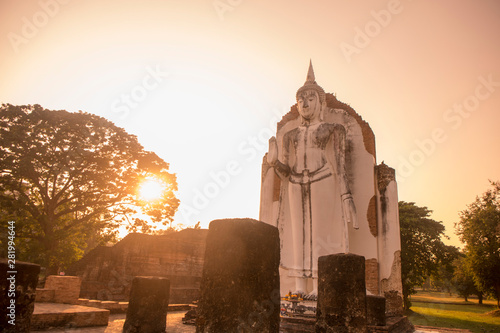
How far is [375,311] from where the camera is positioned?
5898mm

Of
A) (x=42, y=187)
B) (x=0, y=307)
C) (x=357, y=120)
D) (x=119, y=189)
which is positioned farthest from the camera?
(x=119, y=189)

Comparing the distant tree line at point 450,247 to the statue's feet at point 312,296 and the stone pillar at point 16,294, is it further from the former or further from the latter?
the stone pillar at point 16,294

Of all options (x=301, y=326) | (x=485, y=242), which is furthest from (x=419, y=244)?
(x=301, y=326)

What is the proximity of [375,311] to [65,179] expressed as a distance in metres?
13.2

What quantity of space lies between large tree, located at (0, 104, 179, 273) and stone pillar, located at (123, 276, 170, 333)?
9.41m

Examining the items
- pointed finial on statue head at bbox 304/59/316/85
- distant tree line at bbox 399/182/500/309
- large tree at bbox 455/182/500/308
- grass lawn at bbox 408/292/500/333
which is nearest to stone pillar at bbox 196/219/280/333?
pointed finial on statue head at bbox 304/59/316/85

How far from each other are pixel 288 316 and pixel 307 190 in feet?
10.2

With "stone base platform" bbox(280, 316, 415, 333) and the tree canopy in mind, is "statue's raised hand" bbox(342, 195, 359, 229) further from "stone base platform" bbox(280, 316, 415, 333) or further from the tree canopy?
the tree canopy

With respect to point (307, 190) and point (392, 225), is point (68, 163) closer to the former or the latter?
point (307, 190)

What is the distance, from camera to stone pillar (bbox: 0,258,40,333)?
12.4ft

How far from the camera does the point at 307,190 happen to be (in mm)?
7812

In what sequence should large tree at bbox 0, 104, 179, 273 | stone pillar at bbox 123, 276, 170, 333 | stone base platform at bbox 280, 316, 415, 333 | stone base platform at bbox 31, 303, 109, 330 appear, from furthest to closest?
large tree at bbox 0, 104, 179, 273
stone base platform at bbox 31, 303, 109, 330
stone pillar at bbox 123, 276, 170, 333
stone base platform at bbox 280, 316, 415, 333

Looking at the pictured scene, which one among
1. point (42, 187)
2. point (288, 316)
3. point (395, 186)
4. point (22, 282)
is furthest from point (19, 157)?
point (395, 186)

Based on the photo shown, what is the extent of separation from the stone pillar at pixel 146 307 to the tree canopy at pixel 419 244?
730 inches
